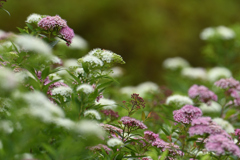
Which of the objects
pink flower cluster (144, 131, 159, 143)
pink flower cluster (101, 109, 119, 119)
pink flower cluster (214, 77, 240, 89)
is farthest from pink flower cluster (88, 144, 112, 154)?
pink flower cluster (214, 77, 240, 89)

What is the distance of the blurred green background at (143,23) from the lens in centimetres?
1100

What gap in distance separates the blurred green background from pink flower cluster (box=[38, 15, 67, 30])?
820cm

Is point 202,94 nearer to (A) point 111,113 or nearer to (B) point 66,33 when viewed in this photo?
(A) point 111,113

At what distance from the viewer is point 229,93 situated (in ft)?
12.2

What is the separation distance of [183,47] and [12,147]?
1079 centimetres

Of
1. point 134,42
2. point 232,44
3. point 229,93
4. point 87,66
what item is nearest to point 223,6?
point 134,42

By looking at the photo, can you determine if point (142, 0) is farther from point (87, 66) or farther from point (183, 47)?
point (87, 66)

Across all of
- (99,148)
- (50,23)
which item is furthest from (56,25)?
(99,148)

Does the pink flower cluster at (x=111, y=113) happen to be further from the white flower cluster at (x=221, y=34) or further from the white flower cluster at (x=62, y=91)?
the white flower cluster at (x=221, y=34)

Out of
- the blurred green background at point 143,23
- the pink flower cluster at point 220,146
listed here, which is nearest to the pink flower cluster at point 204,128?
the pink flower cluster at point 220,146

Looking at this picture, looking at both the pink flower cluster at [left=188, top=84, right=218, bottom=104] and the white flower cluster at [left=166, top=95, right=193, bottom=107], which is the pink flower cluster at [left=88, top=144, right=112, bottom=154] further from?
the pink flower cluster at [left=188, top=84, right=218, bottom=104]

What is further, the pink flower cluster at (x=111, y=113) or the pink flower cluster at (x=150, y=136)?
the pink flower cluster at (x=111, y=113)

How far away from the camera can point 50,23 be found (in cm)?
241

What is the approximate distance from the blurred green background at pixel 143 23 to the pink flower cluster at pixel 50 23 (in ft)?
26.9
